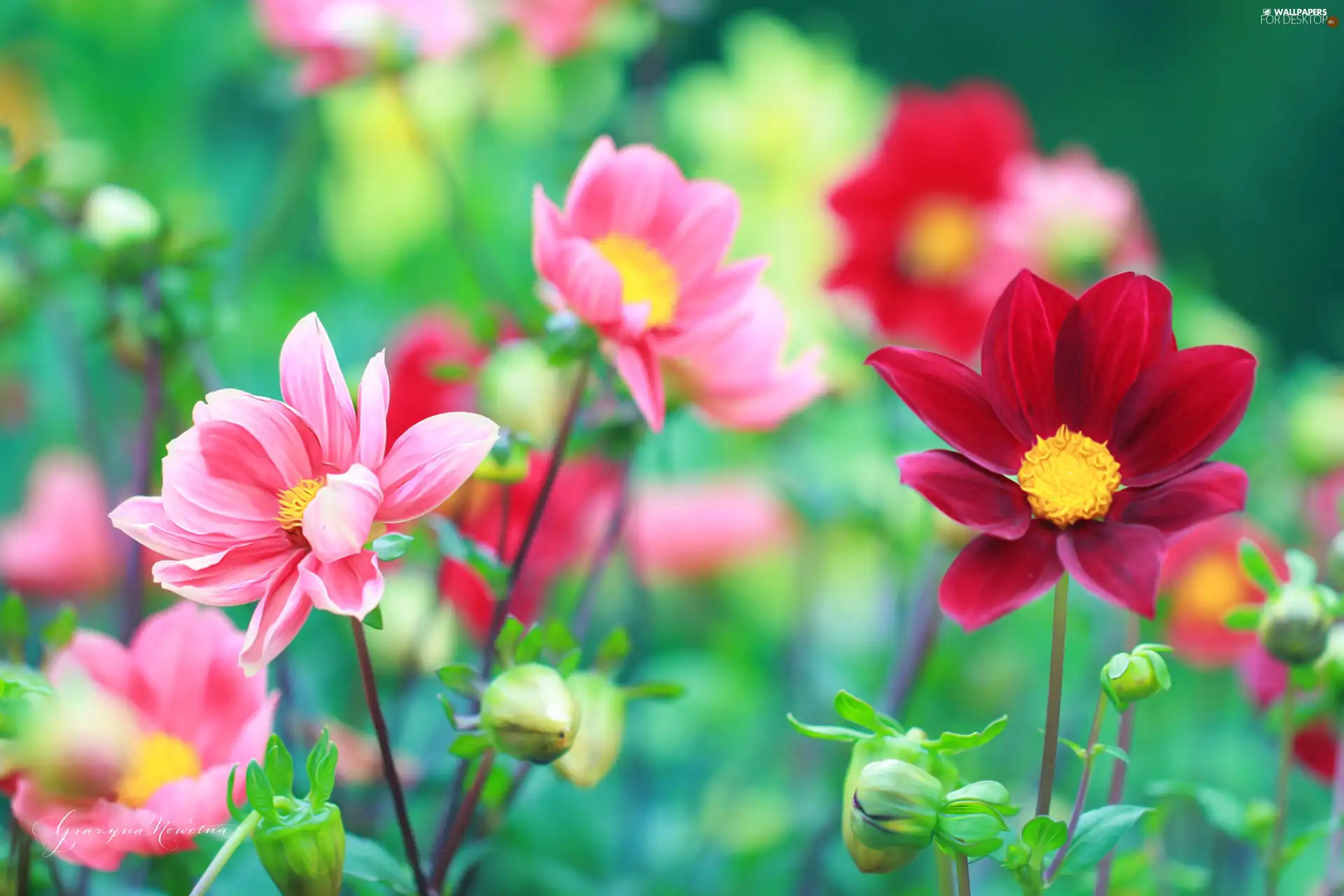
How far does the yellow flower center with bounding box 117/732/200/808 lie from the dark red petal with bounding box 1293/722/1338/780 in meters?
0.37

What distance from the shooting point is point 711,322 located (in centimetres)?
36

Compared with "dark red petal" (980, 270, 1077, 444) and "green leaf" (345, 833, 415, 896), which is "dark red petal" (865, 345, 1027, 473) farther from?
"green leaf" (345, 833, 415, 896)

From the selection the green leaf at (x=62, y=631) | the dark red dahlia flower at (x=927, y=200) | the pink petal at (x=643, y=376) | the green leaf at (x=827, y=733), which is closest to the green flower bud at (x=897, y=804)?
the green leaf at (x=827, y=733)

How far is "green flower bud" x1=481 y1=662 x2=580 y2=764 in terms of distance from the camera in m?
0.29

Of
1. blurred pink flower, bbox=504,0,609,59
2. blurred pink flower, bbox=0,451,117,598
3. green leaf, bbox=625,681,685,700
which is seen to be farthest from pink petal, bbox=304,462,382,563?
blurred pink flower, bbox=504,0,609,59

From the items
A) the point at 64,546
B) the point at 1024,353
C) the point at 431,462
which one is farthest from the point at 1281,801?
the point at 64,546

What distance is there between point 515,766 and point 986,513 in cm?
20

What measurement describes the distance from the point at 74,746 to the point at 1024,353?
9.8 inches

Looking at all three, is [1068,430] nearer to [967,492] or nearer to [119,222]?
[967,492]

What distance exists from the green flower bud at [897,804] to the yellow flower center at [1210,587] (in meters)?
0.38

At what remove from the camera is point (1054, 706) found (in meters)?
0.28

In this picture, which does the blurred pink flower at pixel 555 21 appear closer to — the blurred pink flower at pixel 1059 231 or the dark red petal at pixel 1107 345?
the blurred pink flower at pixel 1059 231

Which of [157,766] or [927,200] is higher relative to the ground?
[927,200]

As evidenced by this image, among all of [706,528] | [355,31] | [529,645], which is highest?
[355,31]
